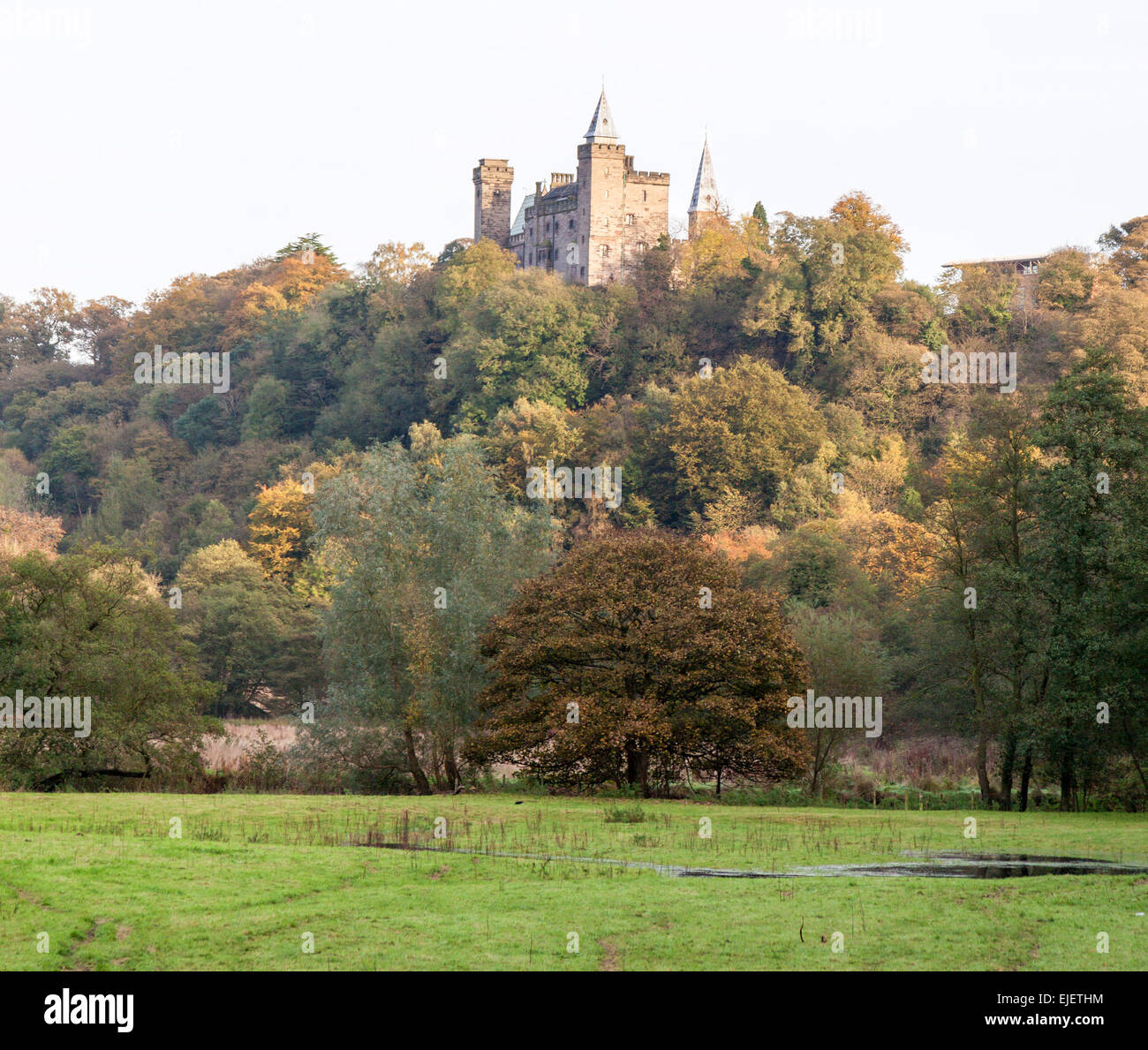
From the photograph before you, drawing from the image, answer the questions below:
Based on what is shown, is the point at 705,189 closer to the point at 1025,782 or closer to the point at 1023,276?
the point at 1023,276

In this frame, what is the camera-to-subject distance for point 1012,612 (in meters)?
38.3

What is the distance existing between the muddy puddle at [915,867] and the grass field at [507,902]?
1.29ft

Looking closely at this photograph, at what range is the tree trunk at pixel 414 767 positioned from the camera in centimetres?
4028

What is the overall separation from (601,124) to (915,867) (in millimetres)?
110170

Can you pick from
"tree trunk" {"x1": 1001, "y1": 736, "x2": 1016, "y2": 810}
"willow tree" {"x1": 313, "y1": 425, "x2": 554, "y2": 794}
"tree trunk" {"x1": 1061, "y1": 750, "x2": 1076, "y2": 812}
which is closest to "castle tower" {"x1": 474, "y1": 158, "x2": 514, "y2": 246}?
"willow tree" {"x1": 313, "y1": 425, "x2": 554, "y2": 794}

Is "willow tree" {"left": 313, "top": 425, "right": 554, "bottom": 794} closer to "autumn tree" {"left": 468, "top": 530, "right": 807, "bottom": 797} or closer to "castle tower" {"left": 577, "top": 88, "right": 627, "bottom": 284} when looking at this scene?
"autumn tree" {"left": 468, "top": 530, "right": 807, "bottom": 797}

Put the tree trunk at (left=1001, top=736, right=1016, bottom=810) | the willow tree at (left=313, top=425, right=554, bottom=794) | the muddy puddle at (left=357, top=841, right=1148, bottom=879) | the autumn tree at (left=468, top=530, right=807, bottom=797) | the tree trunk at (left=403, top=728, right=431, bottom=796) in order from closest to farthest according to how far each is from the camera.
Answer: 1. the muddy puddle at (left=357, top=841, right=1148, bottom=879)
2. the autumn tree at (left=468, top=530, right=807, bottom=797)
3. the tree trunk at (left=1001, top=736, right=1016, bottom=810)
4. the tree trunk at (left=403, top=728, right=431, bottom=796)
5. the willow tree at (left=313, top=425, right=554, bottom=794)

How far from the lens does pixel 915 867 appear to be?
23.1 m

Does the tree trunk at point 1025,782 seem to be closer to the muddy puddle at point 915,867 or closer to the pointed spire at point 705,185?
the muddy puddle at point 915,867

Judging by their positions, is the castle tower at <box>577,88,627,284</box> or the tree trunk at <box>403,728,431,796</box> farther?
the castle tower at <box>577,88,627,284</box>

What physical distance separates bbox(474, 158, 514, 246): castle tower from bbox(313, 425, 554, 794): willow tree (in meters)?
93.7

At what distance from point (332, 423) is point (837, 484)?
43949 mm

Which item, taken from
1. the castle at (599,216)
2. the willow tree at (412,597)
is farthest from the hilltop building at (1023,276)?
the willow tree at (412,597)

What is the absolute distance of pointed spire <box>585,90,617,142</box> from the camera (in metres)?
126
